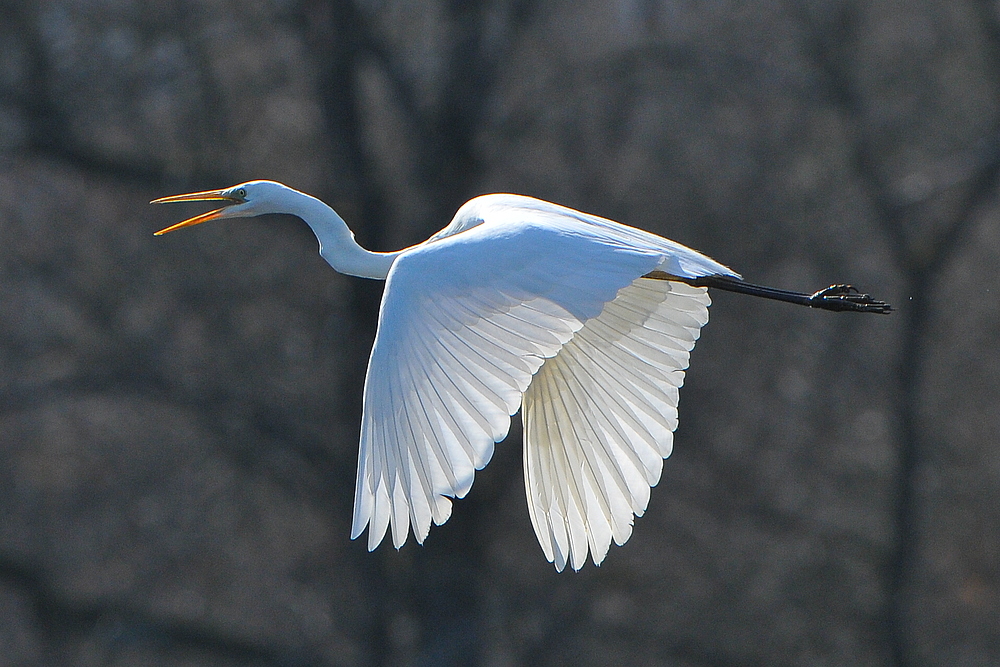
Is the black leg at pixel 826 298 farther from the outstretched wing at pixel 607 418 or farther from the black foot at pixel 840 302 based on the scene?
the outstretched wing at pixel 607 418

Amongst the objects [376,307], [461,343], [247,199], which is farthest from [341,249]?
[376,307]

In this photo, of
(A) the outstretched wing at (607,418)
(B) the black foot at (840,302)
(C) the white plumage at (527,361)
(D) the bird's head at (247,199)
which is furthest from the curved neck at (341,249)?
(B) the black foot at (840,302)

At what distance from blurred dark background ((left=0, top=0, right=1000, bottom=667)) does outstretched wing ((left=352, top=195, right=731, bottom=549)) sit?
4.14 meters

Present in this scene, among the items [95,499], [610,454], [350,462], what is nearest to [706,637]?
[350,462]

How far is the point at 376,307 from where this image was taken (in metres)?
7.40

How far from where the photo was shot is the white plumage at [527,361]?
276cm

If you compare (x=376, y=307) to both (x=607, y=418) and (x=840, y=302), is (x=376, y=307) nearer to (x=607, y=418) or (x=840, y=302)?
(x=840, y=302)

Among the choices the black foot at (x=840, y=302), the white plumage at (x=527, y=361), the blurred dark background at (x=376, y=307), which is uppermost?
the white plumage at (x=527, y=361)

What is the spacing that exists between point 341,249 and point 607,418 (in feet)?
2.61

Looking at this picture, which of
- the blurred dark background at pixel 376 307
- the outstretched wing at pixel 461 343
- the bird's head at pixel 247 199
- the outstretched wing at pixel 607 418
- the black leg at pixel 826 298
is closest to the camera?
the outstretched wing at pixel 461 343

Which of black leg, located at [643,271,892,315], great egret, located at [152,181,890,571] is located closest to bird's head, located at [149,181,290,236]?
great egret, located at [152,181,890,571]

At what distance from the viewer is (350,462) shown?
292 inches

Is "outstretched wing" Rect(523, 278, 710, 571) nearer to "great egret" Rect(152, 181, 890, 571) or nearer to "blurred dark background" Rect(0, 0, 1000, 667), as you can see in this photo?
"great egret" Rect(152, 181, 890, 571)

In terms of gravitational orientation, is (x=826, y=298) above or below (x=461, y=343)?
below
